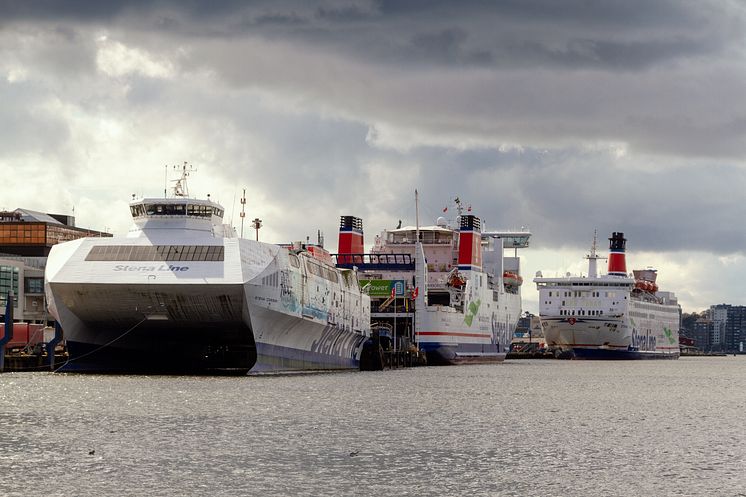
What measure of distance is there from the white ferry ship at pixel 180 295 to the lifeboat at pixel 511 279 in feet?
A: 193

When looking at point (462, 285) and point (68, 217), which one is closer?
point (462, 285)

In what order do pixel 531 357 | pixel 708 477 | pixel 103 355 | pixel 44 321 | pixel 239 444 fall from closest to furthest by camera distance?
1. pixel 708 477
2. pixel 239 444
3. pixel 103 355
4. pixel 44 321
5. pixel 531 357

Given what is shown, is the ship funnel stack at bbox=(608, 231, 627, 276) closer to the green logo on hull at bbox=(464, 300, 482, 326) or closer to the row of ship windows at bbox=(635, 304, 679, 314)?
the row of ship windows at bbox=(635, 304, 679, 314)

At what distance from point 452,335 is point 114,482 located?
255 ft

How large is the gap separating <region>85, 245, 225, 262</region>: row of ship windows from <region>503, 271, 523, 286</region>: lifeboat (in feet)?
239

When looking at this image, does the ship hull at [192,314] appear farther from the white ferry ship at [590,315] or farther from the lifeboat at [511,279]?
the white ferry ship at [590,315]

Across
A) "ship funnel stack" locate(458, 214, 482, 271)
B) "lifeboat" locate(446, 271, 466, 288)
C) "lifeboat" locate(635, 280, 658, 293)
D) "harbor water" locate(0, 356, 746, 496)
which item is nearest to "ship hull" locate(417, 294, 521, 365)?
"lifeboat" locate(446, 271, 466, 288)

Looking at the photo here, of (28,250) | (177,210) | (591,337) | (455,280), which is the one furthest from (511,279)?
(177,210)

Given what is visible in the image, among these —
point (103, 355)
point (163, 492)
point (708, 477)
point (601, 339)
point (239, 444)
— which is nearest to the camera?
point (163, 492)

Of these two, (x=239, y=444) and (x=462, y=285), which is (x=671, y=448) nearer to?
(x=239, y=444)

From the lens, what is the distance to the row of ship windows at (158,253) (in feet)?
213

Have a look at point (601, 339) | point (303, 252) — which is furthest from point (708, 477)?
point (601, 339)

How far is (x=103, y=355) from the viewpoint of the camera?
7244cm

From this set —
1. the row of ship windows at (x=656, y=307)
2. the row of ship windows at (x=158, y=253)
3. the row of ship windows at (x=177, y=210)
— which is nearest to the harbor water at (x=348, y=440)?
the row of ship windows at (x=158, y=253)
